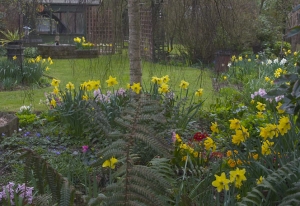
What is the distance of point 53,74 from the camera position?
13.3 m

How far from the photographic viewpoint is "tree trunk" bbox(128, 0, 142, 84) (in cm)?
492

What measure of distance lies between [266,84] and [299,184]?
5757 millimetres

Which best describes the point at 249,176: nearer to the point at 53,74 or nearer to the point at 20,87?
the point at 20,87

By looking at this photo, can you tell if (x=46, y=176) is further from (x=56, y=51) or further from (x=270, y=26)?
(x=270, y=26)

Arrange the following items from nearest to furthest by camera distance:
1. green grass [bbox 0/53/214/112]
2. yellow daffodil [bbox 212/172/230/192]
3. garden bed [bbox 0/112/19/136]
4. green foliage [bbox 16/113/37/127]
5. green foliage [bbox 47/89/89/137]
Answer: yellow daffodil [bbox 212/172/230/192], green foliage [bbox 47/89/89/137], garden bed [bbox 0/112/19/136], green grass [bbox 0/53/214/112], green foliage [bbox 16/113/37/127]

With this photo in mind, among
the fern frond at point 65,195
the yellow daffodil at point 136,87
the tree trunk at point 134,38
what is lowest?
the fern frond at point 65,195

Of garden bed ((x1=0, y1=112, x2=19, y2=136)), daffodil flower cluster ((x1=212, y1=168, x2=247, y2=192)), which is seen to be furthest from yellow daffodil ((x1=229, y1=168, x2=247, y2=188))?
garden bed ((x1=0, y1=112, x2=19, y2=136))

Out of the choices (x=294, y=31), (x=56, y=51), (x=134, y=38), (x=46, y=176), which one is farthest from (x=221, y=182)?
(x=56, y=51)

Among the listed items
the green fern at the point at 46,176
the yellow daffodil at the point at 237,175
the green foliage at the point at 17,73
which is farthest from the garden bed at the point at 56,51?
the green fern at the point at 46,176

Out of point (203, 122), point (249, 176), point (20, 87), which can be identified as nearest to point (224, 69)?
point (20, 87)

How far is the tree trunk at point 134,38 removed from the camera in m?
4.92

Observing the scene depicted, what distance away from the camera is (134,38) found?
16.7 feet

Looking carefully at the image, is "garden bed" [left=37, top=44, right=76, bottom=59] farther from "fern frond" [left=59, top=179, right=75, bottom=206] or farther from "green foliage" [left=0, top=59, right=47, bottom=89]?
"fern frond" [left=59, top=179, right=75, bottom=206]

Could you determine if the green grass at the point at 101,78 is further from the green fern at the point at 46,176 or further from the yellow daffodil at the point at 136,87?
the green fern at the point at 46,176
